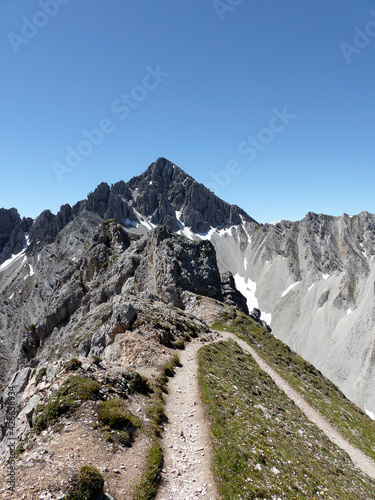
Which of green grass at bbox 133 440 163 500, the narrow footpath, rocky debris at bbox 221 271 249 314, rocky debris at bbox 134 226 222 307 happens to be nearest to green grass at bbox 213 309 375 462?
the narrow footpath

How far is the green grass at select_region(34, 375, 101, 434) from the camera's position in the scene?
43.6ft

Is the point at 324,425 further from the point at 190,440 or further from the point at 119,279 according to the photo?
the point at 119,279

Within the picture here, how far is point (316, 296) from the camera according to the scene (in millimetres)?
190250

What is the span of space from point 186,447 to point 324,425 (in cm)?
1748

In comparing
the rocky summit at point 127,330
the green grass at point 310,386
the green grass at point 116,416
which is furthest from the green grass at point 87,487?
the green grass at point 310,386

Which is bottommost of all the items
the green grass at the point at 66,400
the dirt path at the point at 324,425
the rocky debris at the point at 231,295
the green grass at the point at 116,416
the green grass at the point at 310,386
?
the green grass at the point at 66,400

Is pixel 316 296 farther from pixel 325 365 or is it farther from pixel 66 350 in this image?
pixel 66 350

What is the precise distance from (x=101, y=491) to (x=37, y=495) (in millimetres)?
1910

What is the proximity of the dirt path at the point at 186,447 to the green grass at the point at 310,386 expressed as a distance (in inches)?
621

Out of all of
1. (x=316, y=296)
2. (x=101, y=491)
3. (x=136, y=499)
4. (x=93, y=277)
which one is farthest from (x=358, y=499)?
(x=316, y=296)

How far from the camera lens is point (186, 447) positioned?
13.8 metres

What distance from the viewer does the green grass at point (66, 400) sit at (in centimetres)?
1329

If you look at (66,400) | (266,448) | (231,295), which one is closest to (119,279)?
(231,295)

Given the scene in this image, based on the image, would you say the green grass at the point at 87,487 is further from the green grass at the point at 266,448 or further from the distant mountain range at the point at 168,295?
the distant mountain range at the point at 168,295
